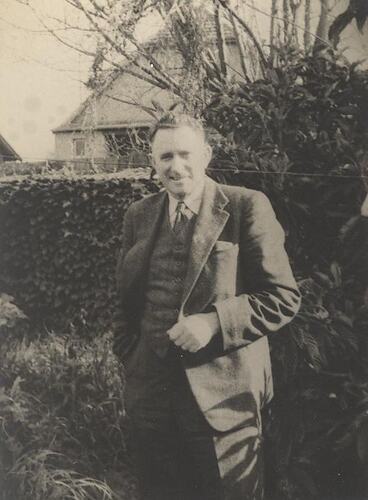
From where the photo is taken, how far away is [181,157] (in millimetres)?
1635

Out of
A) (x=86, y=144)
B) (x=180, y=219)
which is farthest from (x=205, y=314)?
(x=86, y=144)

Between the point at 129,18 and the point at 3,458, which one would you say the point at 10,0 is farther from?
the point at 3,458

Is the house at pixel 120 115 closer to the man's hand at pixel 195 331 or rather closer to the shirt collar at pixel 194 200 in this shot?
the shirt collar at pixel 194 200

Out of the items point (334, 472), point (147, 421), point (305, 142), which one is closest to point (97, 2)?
point (305, 142)

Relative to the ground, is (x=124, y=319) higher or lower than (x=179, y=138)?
lower

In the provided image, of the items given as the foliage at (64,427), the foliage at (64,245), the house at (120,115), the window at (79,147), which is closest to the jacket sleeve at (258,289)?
the foliage at (64,427)

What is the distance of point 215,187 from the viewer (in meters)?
1.71

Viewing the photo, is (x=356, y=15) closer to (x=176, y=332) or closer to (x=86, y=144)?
(x=176, y=332)

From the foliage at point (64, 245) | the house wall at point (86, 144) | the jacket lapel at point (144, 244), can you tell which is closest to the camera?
the jacket lapel at point (144, 244)

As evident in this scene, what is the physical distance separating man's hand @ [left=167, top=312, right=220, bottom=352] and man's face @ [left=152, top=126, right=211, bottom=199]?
41 centimetres

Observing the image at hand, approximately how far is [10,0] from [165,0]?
1.87 m

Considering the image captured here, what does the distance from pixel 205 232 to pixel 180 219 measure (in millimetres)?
122

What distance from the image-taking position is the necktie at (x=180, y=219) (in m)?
1.71

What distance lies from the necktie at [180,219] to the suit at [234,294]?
0.07 m
